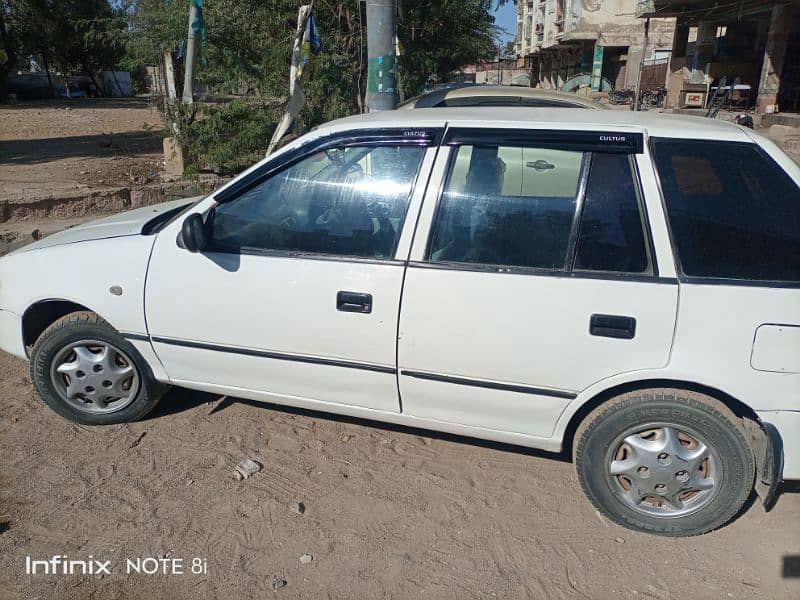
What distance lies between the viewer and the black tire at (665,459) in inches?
104

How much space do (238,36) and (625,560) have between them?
1039cm

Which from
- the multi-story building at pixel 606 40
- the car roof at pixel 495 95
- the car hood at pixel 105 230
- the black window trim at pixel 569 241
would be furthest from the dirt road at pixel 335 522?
the multi-story building at pixel 606 40

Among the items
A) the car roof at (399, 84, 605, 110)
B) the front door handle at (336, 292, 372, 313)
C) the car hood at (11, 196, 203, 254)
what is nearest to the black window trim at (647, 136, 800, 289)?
the front door handle at (336, 292, 372, 313)

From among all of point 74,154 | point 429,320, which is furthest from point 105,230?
point 74,154

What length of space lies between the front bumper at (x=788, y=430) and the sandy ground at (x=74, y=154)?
27.0 feet

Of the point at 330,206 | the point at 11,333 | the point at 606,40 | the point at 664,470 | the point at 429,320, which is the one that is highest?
the point at 606,40

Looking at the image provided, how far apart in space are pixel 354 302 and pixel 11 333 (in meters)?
2.18

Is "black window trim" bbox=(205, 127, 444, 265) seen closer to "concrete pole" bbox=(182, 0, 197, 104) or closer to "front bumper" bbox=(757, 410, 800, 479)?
"front bumper" bbox=(757, 410, 800, 479)

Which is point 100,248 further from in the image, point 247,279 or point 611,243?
point 611,243

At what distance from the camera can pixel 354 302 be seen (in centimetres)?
293

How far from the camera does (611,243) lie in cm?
270

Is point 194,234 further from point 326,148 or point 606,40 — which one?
point 606,40

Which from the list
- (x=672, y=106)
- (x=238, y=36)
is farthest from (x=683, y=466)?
(x=672, y=106)

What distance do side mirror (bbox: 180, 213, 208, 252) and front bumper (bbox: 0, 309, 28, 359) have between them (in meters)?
1.28
